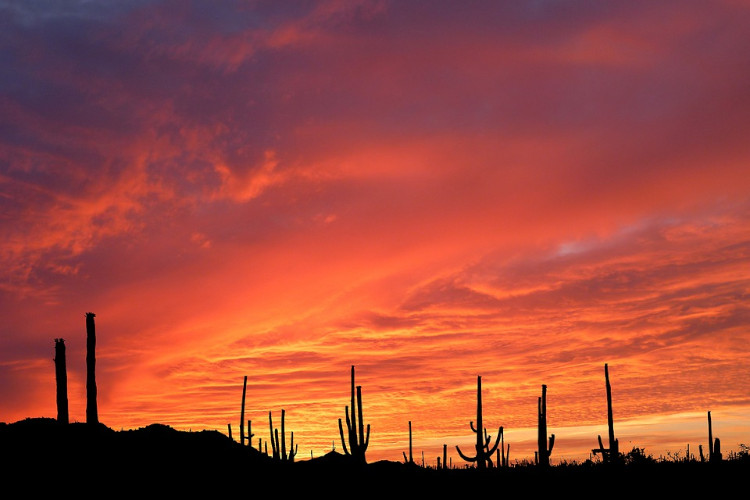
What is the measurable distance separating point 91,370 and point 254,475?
994 cm

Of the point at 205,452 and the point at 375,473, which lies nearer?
the point at 375,473

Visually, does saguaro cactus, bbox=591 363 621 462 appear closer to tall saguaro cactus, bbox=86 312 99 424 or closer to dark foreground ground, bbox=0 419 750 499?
dark foreground ground, bbox=0 419 750 499

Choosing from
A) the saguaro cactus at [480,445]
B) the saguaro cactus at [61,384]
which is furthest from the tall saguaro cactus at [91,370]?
the saguaro cactus at [480,445]

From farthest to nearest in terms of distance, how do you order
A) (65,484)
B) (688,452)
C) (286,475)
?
(688,452)
(286,475)
(65,484)

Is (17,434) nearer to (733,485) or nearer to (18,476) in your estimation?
(18,476)

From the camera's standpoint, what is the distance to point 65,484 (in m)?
30.9

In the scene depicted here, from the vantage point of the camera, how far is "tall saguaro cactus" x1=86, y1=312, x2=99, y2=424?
38.9 metres

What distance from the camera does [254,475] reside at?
36031 mm

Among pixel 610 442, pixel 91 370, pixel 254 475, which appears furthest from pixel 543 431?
pixel 91 370

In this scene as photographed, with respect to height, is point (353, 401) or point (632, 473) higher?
point (353, 401)

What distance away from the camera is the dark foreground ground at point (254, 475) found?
31.1 m

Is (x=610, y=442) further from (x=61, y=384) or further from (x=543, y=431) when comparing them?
(x=61, y=384)

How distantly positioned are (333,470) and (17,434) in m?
14.3

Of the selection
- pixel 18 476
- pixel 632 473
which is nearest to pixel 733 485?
pixel 632 473
